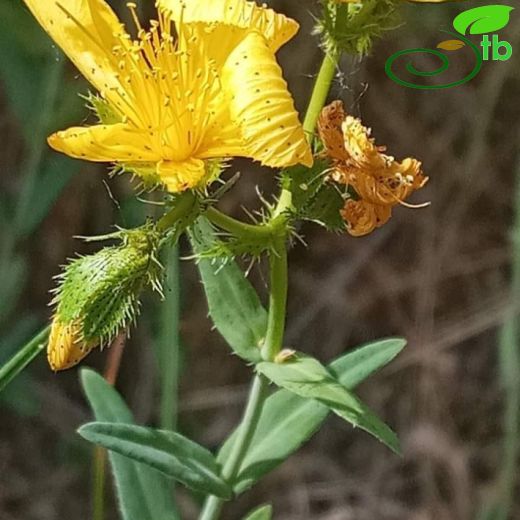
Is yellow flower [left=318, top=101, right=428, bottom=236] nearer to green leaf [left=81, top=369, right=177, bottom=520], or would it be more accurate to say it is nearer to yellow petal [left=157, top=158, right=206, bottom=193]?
yellow petal [left=157, top=158, right=206, bottom=193]

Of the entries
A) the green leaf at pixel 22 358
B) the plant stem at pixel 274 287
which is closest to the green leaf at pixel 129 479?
the plant stem at pixel 274 287

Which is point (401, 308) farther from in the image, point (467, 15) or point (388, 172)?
point (388, 172)

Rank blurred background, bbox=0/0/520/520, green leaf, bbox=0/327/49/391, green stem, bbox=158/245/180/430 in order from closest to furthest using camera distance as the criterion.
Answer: green leaf, bbox=0/327/49/391 < green stem, bbox=158/245/180/430 < blurred background, bbox=0/0/520/520

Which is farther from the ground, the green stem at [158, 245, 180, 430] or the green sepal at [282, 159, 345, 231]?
the green sepal at [282, 159, 345, 231]

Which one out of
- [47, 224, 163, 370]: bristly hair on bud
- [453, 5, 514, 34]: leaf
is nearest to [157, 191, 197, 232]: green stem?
[47, 224, 163, 370]: bristly hair on bud

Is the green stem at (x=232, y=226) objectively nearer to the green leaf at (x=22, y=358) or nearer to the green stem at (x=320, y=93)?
the green stem at (x=320, y=93)

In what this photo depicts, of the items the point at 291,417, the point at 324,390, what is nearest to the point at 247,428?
the point at 291,417
